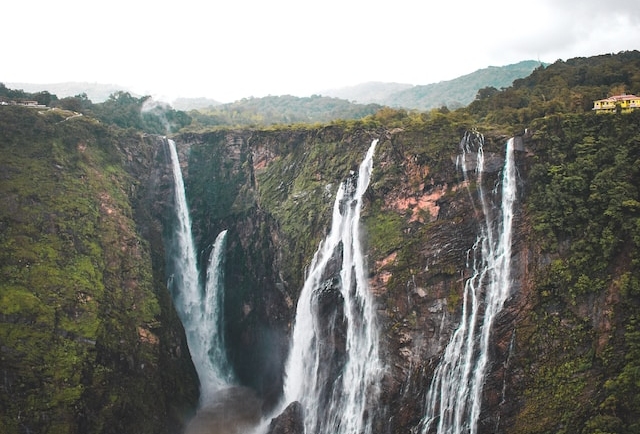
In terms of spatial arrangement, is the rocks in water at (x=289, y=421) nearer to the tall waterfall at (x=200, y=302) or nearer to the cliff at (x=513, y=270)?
the cliff at (x=513, y=270)

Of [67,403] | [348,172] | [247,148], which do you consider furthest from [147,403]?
[247,148]

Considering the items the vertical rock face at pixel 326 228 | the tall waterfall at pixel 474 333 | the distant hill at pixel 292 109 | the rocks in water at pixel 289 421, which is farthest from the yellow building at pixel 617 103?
the distant hill at pixel 292 109

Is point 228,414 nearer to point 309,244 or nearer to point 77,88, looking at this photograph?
point 309,244

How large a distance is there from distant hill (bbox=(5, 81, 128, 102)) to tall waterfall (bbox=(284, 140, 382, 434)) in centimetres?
10832

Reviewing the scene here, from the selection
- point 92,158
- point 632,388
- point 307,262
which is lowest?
point 632,388

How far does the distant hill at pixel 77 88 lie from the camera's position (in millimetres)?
118812

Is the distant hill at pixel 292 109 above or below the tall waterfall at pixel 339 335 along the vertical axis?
above

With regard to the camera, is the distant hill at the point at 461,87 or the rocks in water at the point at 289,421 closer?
the rocks in water at the point at 289,421

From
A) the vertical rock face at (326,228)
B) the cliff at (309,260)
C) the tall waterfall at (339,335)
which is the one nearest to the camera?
the cliff at (309,260)

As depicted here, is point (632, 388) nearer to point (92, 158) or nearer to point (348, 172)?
point (348, 172)

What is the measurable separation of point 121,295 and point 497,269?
17516 millimetres

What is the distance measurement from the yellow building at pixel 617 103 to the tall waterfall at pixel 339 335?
1039cm

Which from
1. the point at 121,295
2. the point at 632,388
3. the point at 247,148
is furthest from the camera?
the point at 247,148

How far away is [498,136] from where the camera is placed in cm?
2169
